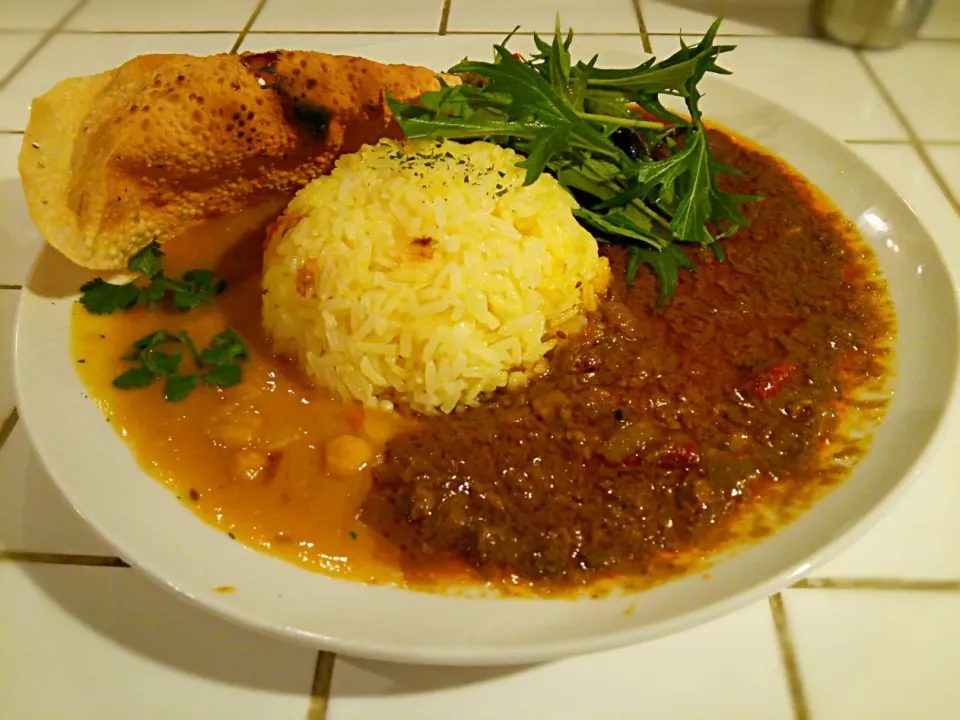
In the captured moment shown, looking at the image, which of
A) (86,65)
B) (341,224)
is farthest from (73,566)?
(86,65)

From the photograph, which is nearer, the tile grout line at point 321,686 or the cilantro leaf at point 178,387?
the tile grout line at point 321,686

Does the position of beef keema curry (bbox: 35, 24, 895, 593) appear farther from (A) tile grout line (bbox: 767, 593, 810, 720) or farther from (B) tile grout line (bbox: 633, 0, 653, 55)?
(B) tile grout line (bbox: 633, 0, 653, 55)

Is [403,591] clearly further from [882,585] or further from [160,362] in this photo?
[882,585]

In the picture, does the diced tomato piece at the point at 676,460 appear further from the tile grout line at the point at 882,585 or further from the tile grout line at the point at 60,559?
the tile grout line at the point at 60,559

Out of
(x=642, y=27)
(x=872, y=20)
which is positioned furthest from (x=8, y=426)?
(x=872, y=20)

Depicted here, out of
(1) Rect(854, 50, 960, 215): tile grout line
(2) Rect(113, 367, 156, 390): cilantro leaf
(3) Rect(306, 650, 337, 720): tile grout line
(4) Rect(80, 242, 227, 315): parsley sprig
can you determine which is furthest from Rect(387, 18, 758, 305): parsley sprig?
(3) Rect(306, 650, 337, 720): tile grout line

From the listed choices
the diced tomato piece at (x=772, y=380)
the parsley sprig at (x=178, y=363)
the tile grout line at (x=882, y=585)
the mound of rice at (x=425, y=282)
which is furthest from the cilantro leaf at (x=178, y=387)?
the tile grout line at (x=882, y=585)

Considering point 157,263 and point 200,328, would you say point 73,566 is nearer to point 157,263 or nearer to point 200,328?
point 200,328
